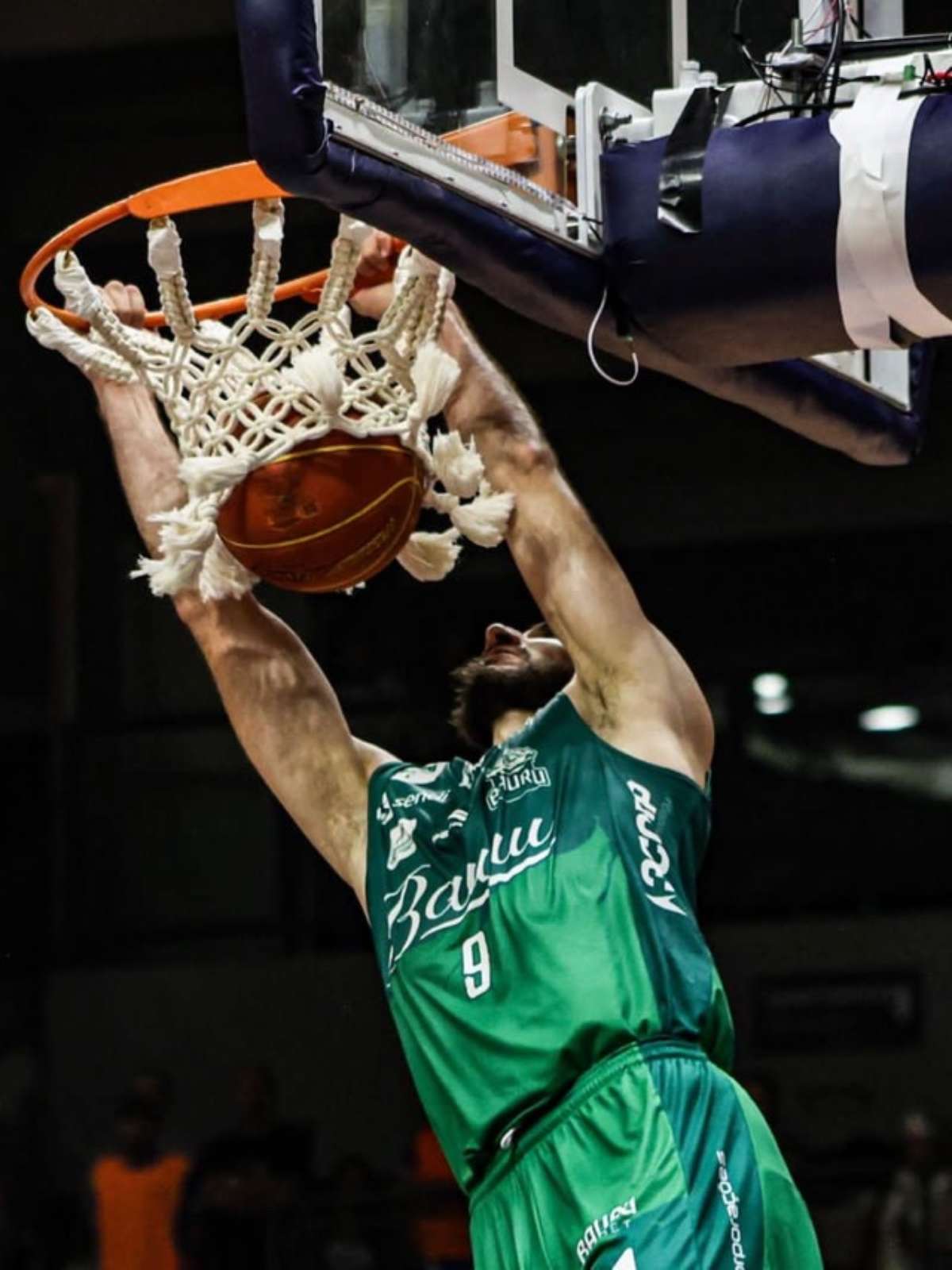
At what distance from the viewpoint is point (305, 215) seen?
7547mm

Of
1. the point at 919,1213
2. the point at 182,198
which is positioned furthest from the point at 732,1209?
the point at 919,1213

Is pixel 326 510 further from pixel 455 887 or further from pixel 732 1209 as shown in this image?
pixel 732 1209

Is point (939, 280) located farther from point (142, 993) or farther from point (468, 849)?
point (142, 993)

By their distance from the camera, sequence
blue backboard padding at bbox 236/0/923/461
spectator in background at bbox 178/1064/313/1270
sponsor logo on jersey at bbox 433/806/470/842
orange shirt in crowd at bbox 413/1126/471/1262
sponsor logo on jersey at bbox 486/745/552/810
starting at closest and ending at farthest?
blue backboard padding at bbox 236/0/923/461, sponsor logo on jersey at bbox 486/745/552/810, sponsor logo on jersey at bbox 433/806/470/842, orange shirt in crowd at bbox 413/1126/471/1262, spectator in background at bbox 178/1064/313/1270

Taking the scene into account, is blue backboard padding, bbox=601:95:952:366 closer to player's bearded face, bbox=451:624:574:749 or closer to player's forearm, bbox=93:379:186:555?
player's bearded face, bbox=451:624:574:749

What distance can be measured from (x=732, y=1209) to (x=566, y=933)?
19.3 inches

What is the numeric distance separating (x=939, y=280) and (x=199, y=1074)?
5.67 meters

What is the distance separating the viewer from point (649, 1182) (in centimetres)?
350

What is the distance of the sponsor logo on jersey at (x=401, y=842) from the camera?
395 centimetres

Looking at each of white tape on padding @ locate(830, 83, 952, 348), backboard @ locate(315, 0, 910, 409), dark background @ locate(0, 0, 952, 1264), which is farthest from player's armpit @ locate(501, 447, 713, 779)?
dark background @ locate(0, 0, 952, 1264)

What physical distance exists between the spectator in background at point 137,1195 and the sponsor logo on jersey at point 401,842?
410cm

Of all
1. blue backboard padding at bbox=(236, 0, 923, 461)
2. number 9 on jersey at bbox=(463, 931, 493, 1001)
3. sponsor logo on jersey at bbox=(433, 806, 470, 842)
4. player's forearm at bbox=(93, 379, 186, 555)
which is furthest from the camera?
player's forearm at bbox=(93, 379, 186, 555)

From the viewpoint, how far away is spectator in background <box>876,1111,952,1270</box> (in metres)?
7.15

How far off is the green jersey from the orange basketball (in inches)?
16.3
